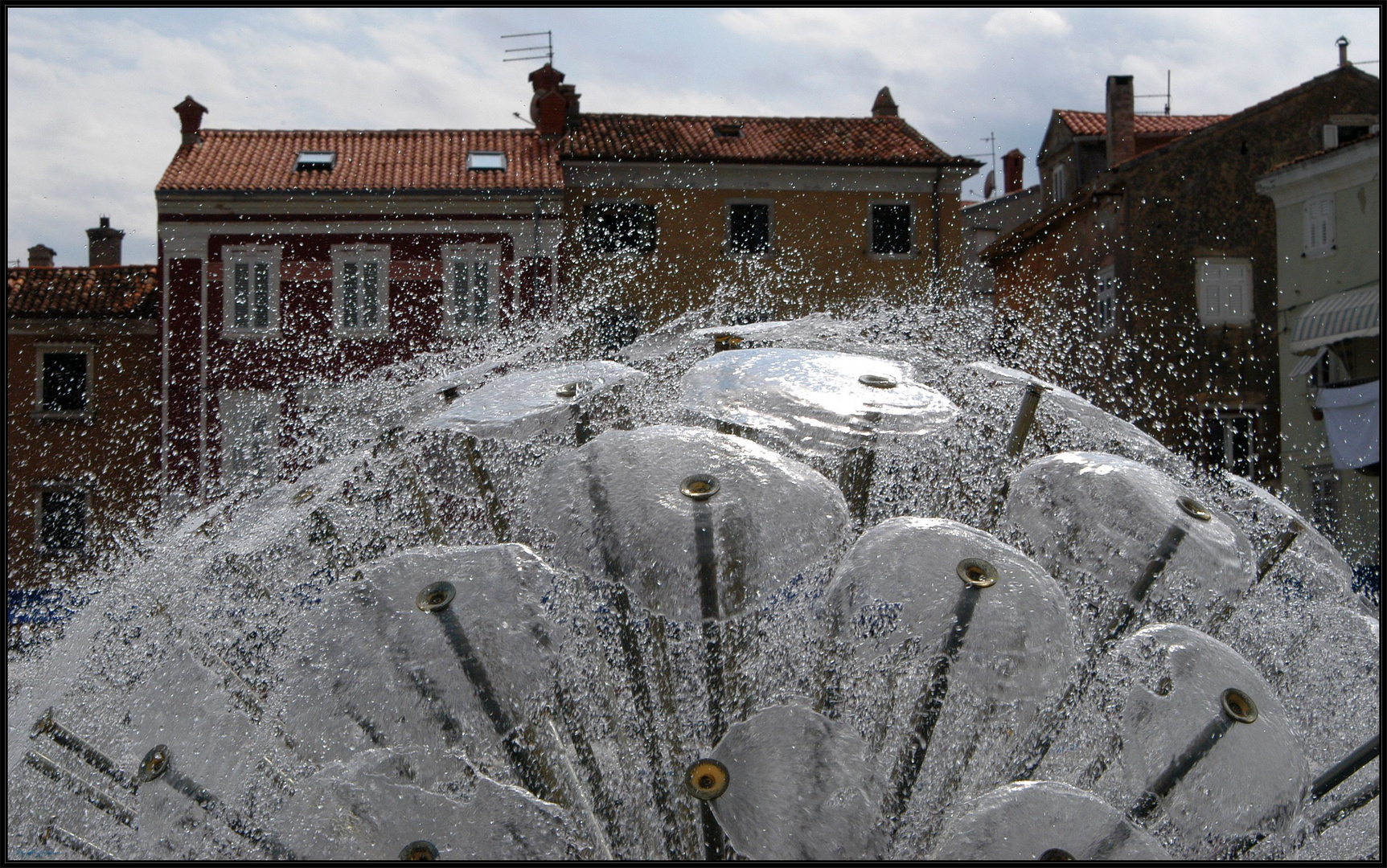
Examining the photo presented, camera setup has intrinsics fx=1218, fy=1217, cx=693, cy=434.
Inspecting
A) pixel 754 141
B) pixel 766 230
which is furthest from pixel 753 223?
pixel 754 141

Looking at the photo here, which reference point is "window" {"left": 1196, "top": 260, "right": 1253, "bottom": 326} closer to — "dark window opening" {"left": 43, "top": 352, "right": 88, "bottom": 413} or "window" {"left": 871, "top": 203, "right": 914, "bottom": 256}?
"window" {"left": 871, "top": 203, "right": 914, "bottom": 256}

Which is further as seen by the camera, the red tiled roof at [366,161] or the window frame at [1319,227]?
the red tiled roof at [366,161]

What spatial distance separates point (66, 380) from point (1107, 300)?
21.7 meters

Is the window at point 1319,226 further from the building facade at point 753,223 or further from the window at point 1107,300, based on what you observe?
the building facade at point 753,223

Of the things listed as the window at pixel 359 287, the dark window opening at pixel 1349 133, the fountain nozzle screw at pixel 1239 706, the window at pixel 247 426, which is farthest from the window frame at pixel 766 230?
the fountain nozzle screw at pixel 1239 706

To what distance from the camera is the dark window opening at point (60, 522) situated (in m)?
24.5

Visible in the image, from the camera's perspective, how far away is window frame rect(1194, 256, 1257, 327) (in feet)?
77.7

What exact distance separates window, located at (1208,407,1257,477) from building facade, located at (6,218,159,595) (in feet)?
68.2

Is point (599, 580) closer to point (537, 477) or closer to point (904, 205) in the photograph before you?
point (537, 477)

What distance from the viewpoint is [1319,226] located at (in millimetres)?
22562

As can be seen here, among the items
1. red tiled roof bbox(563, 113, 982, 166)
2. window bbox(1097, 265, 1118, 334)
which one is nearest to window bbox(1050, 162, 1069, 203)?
red tiled roof bbox(563, 113, 982, 166)

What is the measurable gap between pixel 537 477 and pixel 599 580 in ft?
1.44

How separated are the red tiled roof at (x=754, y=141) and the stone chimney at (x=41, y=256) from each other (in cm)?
1625

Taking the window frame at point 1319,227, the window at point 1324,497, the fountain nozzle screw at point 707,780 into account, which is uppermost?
the window frame at point 1319,227
